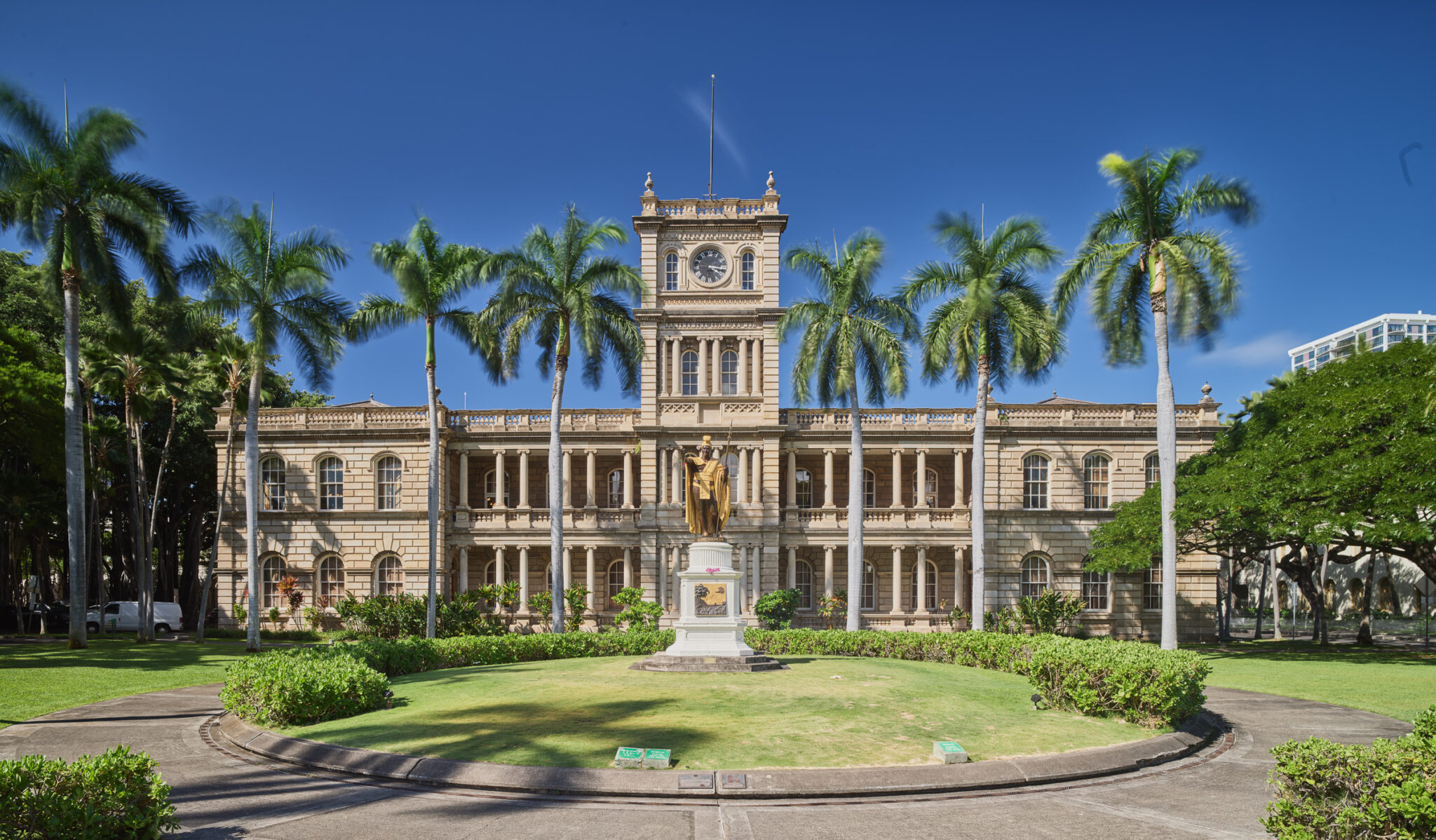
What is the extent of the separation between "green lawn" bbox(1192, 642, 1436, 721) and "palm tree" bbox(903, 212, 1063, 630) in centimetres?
761

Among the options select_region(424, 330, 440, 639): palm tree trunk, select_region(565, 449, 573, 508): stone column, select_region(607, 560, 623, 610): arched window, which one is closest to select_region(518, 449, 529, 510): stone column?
select_region(565, 449, 573, 508): stone column

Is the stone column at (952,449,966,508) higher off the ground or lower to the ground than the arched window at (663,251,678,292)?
lower

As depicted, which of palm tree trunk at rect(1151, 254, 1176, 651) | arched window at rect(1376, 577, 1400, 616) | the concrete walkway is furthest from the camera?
arched window at rect(1376, 577, 1400, 616)

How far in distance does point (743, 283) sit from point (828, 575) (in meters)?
13.0

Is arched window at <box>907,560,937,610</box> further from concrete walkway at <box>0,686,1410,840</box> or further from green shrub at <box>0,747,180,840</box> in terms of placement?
green shrub at <box>0,747,180,840</box>

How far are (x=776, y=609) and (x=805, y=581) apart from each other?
6.35 metres

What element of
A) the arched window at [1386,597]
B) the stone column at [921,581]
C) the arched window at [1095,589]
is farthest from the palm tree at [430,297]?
the arched window at [1386,597]

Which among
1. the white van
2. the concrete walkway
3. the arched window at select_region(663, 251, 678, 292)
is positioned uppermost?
the arched window at select_region(663, 251, 678, 292)

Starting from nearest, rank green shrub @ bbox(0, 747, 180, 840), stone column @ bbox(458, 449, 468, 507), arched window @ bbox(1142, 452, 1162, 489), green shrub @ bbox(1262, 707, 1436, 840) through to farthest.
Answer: green shrub @ bbox(0, 747, 180, 840)
green shrub @ bbox(1262, 707, 1436, 840)
arched window @ bbox(1142, 452, 1162, 489)
stone column @ bbox(458, 449, 468, 507)

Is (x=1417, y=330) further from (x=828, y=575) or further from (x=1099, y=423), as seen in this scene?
(x=828, y=575)

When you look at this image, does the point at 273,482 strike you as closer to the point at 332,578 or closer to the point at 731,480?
the point at 332,578

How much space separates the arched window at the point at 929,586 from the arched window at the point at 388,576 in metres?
22.5

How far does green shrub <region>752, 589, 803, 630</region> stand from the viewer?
3456 cm

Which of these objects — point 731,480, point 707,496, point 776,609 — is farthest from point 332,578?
point 707,496
